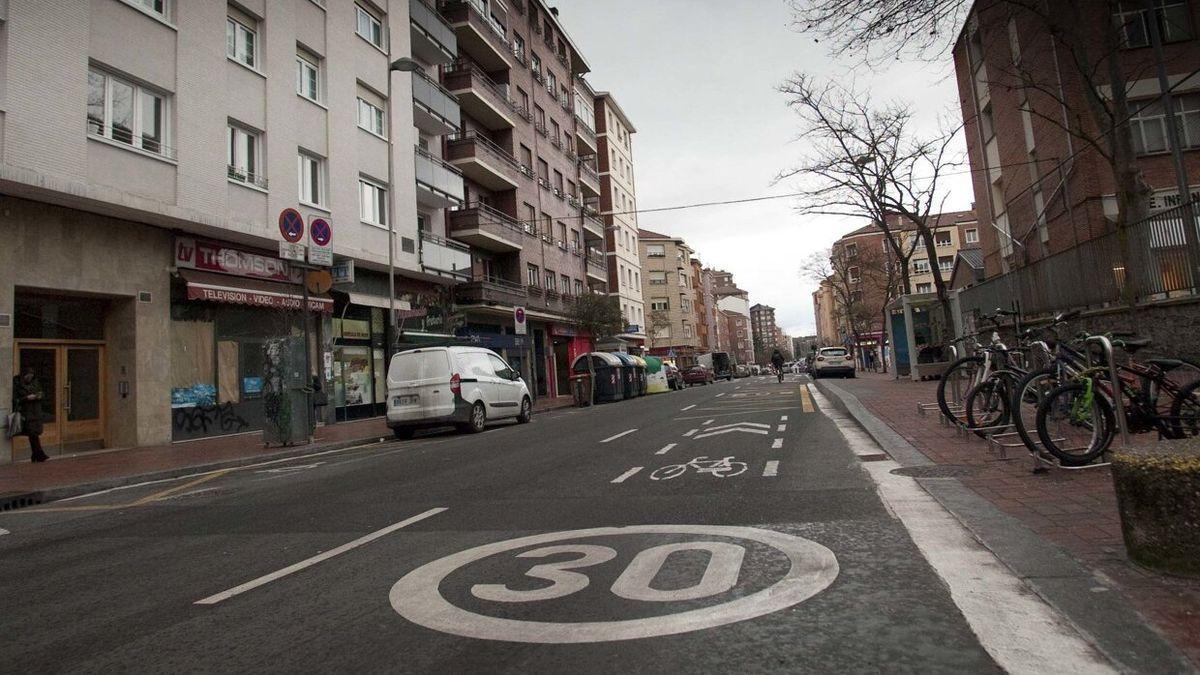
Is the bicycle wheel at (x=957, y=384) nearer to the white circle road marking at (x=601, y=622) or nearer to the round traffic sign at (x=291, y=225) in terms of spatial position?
the white circle road marking at (x=601, y=622)

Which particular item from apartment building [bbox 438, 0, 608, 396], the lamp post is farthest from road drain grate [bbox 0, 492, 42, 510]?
apartment building [bbox 438, 0, 608, 396]

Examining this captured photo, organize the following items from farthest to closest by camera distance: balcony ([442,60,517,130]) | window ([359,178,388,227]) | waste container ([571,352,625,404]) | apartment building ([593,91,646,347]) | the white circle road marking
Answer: apartment building ([593,91,646,347]) < balcony ([442,60,517,130]) < waste container ([571,352,625,404]) < window ([359,178,388,227]) < the white circle road marking

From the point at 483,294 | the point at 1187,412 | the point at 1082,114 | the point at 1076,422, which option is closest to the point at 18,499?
A: the point at 1076,422

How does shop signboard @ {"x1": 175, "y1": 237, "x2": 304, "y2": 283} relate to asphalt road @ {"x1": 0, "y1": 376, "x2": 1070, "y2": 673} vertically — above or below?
above

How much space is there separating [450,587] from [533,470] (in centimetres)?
418

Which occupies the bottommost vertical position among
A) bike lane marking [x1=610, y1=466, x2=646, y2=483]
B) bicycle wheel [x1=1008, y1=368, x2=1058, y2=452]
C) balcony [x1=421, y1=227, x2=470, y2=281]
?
bike lane marking [x1=610, y1=466, x2=646, y2=483]

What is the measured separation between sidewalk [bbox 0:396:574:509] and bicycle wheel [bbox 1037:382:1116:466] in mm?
10303

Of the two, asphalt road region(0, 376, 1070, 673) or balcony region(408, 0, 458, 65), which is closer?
asphalt road region(0, 376, 1070, 673)

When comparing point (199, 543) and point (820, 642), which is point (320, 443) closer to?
point (199, 543)

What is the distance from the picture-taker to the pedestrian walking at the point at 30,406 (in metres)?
11.4

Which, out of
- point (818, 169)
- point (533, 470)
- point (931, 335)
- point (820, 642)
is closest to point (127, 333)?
point (533, 470)

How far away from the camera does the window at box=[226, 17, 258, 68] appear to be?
54.5 ft

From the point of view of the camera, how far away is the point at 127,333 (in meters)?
14.1

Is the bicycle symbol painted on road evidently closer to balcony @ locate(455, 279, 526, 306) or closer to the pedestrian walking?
the pedestrian walking
